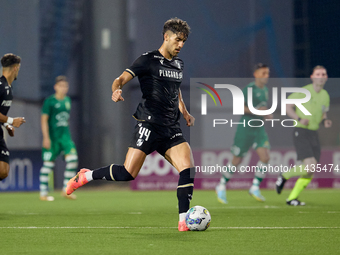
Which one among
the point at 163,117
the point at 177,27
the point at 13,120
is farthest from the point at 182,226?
the point at 13,120

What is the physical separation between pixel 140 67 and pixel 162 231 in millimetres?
1569

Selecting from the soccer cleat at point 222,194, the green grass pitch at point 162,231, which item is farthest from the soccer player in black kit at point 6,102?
the soccer cleat at point 222,194

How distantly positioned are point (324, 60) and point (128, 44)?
5641 millimetres

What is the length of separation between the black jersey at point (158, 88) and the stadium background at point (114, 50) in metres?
9.84

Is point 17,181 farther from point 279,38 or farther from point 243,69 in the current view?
point 279,38

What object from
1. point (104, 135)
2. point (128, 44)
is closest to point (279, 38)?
point (128, 44)

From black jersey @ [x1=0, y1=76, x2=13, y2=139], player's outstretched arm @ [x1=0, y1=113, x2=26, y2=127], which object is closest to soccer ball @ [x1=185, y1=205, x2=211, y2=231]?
player's outstretched arm @ [x1=0, y1=113, x2=26, y2=127]

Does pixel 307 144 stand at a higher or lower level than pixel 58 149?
higher

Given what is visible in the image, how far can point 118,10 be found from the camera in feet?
52.2

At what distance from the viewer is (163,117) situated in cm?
562

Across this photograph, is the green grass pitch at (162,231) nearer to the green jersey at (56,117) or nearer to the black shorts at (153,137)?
the black shorts at (153,137)

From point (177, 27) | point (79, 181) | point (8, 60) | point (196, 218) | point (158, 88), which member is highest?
point (177, 27)

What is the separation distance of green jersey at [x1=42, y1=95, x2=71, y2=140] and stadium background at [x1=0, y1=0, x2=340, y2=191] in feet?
14.8

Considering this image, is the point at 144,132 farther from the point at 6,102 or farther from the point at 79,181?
the point at 6,102
